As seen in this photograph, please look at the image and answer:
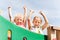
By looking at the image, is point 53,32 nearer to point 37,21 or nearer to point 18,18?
point 37,21

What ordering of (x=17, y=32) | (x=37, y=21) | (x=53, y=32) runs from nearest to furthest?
(x=17, y=32) < (x=53, y=32) < (x=37, y=21)

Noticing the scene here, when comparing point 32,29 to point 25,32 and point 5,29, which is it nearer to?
point 25,32

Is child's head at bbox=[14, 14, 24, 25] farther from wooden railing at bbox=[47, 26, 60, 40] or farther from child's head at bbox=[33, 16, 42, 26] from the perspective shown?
wooden railing at bbox=[47, 26, 60, 40]

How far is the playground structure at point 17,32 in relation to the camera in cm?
270

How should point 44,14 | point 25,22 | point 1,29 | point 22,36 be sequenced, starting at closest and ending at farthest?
point 1,29 < point 22,36 < point 25,22 < point 44,14

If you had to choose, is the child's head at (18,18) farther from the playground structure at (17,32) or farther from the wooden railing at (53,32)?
the wooden railing at (53,32)

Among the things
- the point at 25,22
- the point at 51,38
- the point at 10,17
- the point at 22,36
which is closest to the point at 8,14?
the point at 10,17

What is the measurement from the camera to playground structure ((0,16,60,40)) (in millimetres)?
2704

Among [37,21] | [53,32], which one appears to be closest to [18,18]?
[37,21]

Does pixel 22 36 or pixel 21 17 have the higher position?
pixel 21 17

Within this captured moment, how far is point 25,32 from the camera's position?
298 centimetres

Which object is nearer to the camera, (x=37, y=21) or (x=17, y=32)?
(x=17, y=32)

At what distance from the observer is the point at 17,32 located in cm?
Result: 290

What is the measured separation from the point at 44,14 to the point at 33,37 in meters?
0.55
